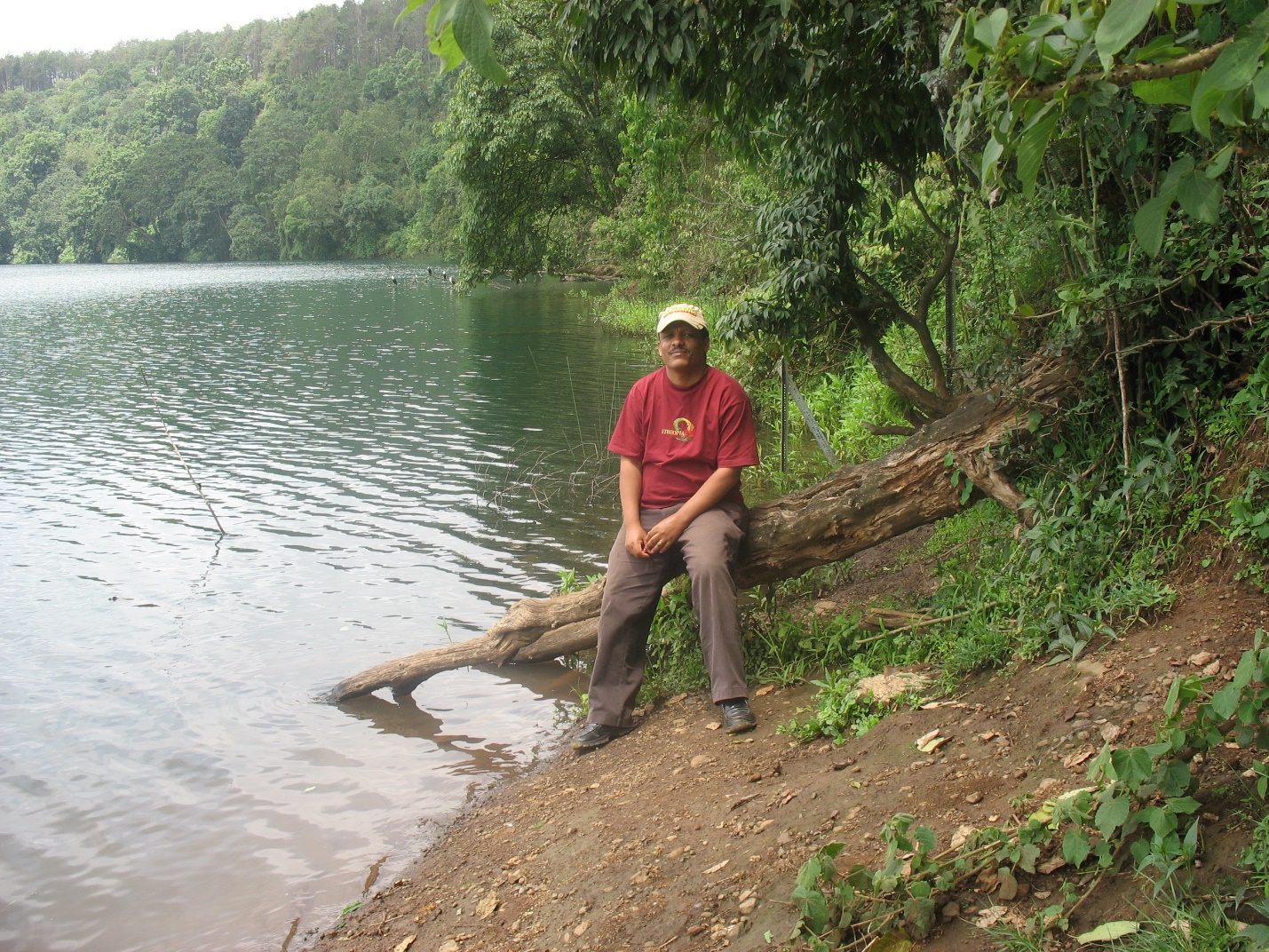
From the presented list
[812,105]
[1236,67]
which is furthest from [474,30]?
[812,105]

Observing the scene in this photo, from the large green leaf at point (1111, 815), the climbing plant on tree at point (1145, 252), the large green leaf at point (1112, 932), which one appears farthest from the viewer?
the climbing plant on tree at point (1145, 252)

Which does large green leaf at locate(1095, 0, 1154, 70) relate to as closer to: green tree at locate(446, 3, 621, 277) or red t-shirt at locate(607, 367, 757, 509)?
red t-shirt at locate(607, 367, 757, 509)

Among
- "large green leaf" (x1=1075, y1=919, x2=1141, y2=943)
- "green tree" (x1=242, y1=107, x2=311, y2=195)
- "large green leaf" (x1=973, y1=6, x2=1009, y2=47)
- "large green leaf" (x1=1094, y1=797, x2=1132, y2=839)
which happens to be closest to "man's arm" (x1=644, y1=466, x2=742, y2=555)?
"large green leaf" (x1=1094, y1=797, x2=1132, y2=839)

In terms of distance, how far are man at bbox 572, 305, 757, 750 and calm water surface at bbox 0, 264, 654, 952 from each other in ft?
3.36

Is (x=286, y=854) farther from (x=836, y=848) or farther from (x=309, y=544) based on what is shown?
(x=309, y=544)

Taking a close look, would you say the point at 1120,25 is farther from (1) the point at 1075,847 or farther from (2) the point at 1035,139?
(1) the point at 1075,847

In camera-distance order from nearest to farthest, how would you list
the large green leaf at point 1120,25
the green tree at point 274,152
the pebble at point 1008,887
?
the large green leaf at point 1120,25
the pebble at point 1008,887
the green tree at point 274,152

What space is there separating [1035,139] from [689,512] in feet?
11.2

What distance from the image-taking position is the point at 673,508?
16.6ft

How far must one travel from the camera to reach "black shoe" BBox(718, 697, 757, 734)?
4.62 m

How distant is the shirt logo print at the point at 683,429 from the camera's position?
16.4 ft

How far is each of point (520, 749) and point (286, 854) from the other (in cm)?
138

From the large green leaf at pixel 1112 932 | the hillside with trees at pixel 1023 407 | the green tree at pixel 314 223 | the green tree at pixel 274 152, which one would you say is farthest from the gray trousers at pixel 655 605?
the green tree at pixel 274 152

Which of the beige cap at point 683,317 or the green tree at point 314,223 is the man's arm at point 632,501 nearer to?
the beige cap at point 683,317
